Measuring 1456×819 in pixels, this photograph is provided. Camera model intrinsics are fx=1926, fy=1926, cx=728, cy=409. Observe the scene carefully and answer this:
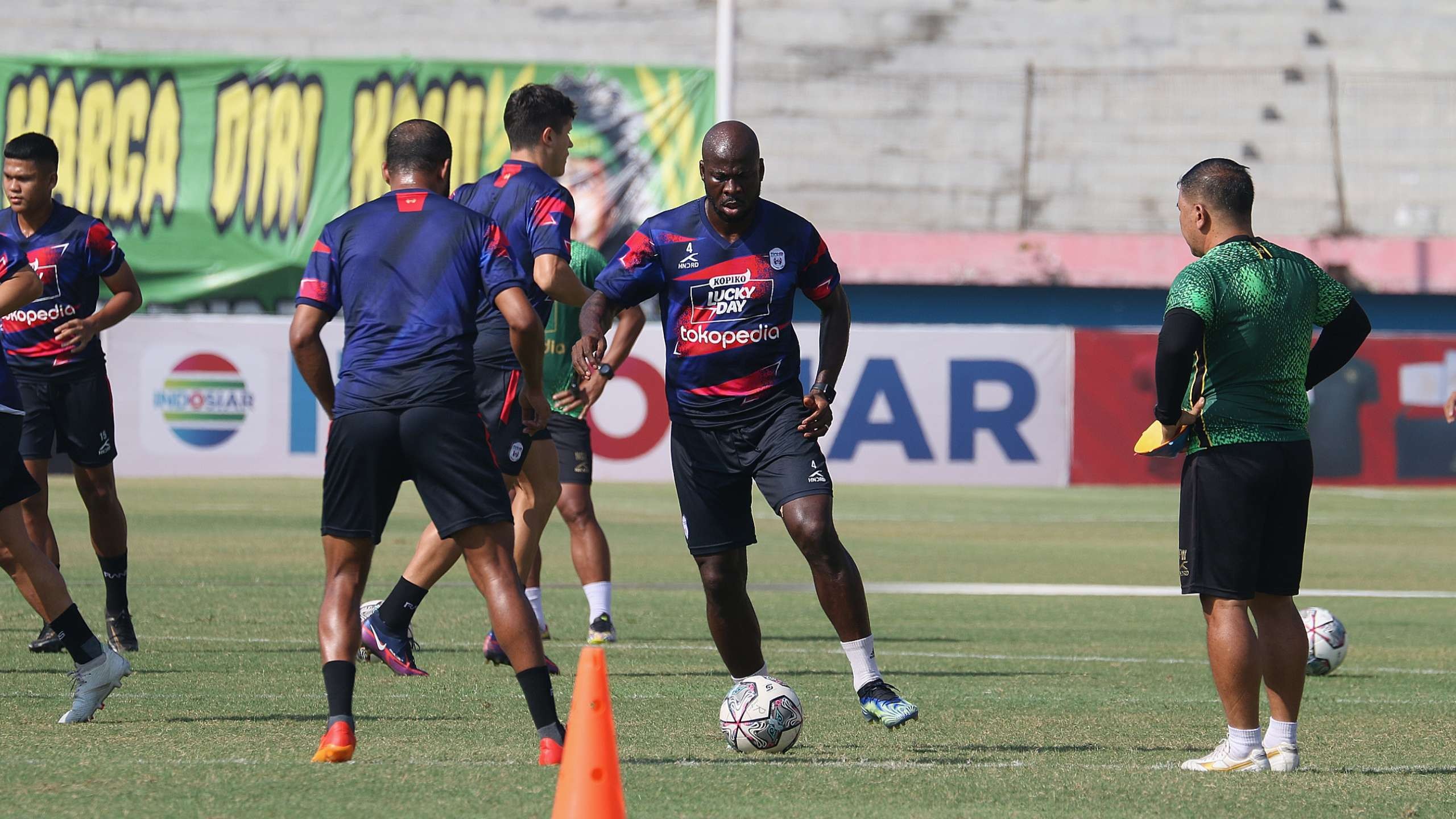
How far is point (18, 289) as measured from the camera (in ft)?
23.0

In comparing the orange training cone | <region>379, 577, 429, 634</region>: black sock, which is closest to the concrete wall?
<region>379, 577, 429, 634</region>: black sock

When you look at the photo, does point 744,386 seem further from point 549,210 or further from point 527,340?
point 549,210

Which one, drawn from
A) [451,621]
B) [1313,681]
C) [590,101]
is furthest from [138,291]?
[590,101]

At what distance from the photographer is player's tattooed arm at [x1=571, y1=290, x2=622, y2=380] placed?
7.08 m

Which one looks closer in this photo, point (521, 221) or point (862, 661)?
point (862, 661)

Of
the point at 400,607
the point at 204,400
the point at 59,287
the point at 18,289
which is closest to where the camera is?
the point at 18,289

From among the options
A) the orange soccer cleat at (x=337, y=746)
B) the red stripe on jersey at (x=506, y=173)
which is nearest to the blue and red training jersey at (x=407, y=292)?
the orange soccer cleat at (x=337, y=746)

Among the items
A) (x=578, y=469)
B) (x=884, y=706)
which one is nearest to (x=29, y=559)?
(x=884, y=706)

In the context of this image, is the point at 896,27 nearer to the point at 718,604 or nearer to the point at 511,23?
the point at 511,23

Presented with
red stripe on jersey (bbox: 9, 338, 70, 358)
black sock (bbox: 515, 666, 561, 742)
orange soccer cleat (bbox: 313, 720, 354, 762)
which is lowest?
orange soccer cleat (bbox: 313, 720, 354, 762)

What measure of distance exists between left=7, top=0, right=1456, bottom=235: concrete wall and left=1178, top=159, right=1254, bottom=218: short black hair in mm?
29647

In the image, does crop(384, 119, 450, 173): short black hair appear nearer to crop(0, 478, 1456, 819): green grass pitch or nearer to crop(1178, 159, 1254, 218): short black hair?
crop(0, 478, 1456, 819): green grass pitch

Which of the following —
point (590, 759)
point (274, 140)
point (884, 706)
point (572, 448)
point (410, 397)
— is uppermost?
point (274, 140)

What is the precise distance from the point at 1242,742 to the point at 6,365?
4494 mm
